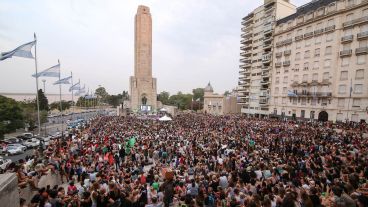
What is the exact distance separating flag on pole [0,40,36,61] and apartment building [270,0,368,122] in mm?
38826

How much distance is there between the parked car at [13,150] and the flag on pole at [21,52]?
15.2 metres

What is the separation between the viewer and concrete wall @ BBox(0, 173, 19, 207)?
458 centimetres

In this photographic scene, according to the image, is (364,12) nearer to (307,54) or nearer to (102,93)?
(307,54)

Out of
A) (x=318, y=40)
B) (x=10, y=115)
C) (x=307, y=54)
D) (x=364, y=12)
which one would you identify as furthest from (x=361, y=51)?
(x=10, y=115)

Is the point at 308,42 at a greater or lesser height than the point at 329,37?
greater

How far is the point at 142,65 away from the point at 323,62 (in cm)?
5480

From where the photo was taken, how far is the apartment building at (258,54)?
183 ft

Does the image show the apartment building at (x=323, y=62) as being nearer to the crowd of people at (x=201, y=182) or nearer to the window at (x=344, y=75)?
the window at (x=344, y=75)

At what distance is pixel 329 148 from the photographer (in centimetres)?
1571

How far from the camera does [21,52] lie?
1483cm

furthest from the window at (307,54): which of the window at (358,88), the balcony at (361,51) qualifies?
the window at (358,88)

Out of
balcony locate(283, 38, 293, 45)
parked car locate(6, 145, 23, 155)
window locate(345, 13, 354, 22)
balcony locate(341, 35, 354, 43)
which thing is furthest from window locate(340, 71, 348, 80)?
parked car locate(6, 145, 23, 155)

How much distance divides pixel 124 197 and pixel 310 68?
46.9 meters

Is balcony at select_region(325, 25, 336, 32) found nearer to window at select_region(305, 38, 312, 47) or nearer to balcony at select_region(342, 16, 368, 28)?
balcony at select_region(342, 16, 368, 28)
